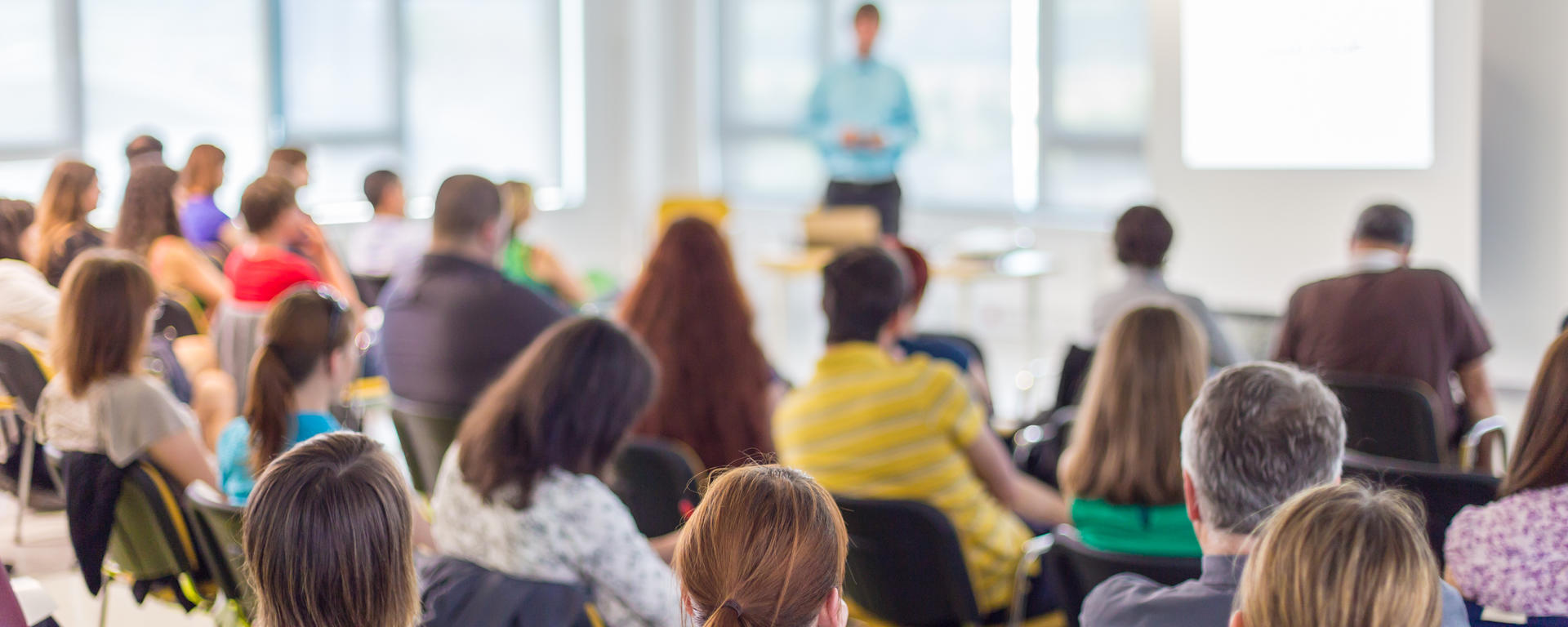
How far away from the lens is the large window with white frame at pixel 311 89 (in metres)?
6.74

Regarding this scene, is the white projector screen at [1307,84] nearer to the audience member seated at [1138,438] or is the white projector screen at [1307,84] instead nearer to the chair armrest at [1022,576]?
the audience member seated at [1138,438]

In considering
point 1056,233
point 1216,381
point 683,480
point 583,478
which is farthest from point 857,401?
point 1056,233

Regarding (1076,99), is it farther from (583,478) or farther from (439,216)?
(583,478)

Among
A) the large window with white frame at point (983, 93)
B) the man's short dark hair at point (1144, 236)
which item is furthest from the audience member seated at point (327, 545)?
the large window with white frame at point (983, 93)

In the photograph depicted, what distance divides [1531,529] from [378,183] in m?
4.89

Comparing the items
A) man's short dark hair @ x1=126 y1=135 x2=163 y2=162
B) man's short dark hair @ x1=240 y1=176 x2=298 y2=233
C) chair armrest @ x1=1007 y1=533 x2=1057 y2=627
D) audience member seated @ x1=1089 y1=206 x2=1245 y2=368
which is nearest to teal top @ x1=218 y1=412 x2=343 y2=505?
→ chair armrest @ x1=1007 y1=533 x2=1057 y2=627

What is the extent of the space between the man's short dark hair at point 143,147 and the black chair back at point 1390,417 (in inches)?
176

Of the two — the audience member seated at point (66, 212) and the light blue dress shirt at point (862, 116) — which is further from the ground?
the light blue dress shirt at point (862, 116)

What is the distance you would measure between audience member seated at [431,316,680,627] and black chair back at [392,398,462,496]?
90cm

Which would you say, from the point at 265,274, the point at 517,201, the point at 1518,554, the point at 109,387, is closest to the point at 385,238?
the point at 517,201

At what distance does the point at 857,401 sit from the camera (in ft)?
8.74

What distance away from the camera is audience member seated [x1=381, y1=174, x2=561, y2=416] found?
11.6 ft

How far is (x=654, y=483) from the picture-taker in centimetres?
277

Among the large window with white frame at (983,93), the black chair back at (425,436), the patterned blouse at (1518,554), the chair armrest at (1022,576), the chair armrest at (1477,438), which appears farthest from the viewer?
the large window with white frame at (983,93)
